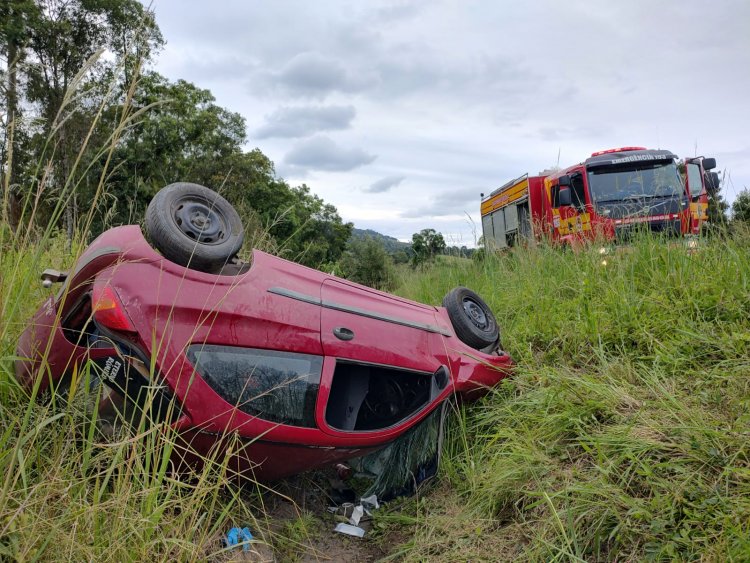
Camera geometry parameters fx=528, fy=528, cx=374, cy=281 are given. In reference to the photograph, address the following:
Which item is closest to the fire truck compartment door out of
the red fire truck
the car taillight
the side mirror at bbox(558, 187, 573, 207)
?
the red fire truck

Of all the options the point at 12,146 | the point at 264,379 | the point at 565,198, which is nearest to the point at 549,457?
the point at 264,379

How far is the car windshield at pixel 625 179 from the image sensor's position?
8930 mm

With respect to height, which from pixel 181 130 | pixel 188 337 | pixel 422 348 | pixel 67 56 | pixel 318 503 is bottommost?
pixel 318 503

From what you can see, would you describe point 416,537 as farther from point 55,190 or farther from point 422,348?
point 55,190

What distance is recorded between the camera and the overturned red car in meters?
2.26

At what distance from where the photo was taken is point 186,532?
1.80 m

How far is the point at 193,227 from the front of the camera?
2.76 meters

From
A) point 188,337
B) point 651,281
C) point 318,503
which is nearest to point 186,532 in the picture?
point 188,337

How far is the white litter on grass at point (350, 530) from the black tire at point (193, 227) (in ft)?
5.12

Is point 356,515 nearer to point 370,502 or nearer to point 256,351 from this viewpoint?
point 370,502

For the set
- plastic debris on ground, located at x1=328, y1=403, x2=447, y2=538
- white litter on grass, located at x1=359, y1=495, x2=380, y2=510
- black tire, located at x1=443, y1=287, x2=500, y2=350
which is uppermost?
black tire, located at x1=443, y1=287, x2=500, y2=350

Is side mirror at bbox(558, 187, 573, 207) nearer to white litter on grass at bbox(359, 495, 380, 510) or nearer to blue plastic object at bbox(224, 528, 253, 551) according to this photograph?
white litter on grass at bbox(359, 495, 380, 510)

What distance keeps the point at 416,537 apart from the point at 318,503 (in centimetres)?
77

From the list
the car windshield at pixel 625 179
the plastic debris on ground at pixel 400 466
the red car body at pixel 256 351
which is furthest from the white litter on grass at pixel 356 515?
the car windshield at pixel 625 179
